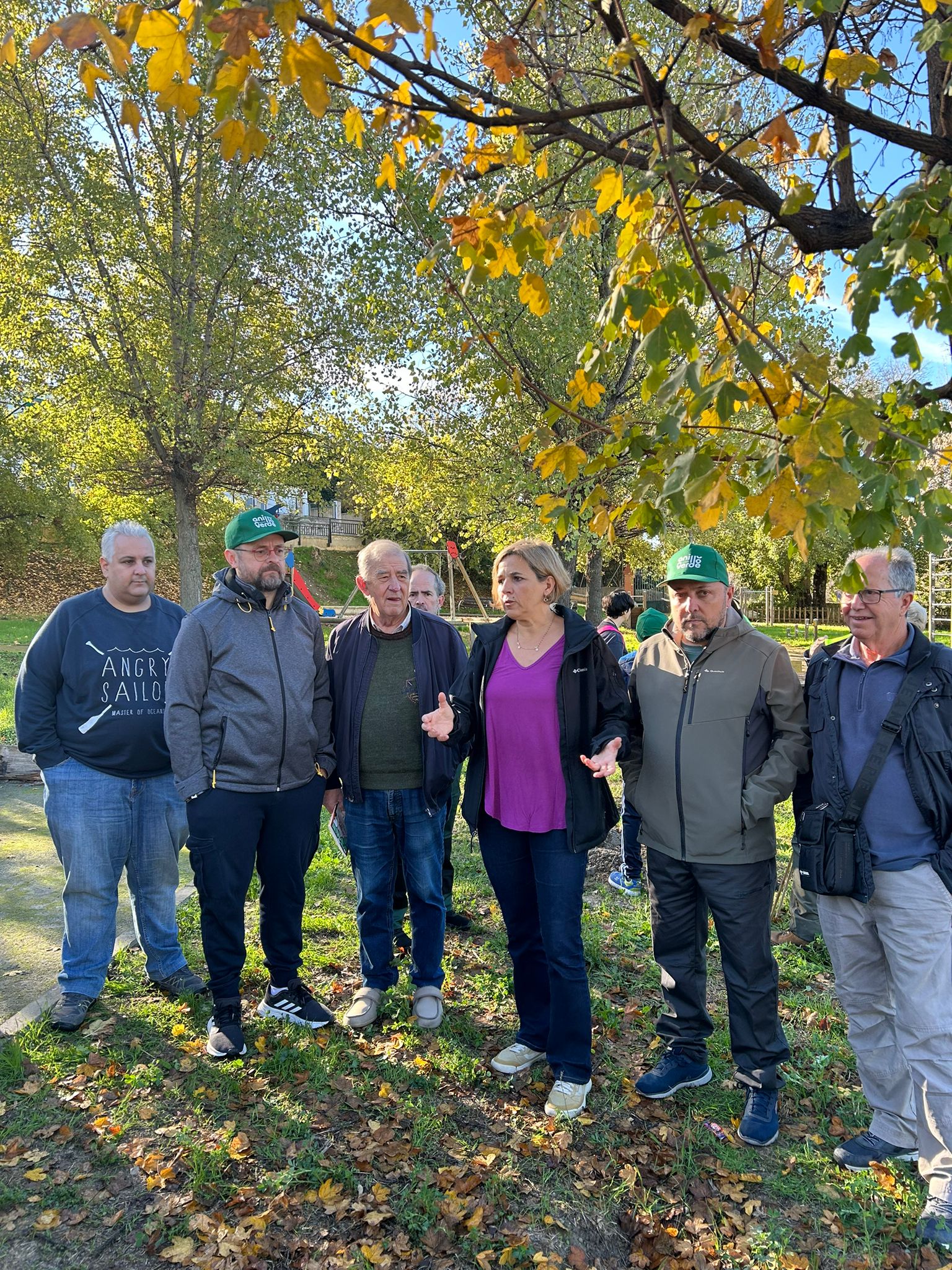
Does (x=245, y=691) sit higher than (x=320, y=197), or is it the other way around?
(x=320, y=197)

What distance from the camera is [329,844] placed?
6715 millimetres

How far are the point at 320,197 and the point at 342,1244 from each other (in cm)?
1449

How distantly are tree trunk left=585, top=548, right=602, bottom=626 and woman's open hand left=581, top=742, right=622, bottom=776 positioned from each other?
14.6 m

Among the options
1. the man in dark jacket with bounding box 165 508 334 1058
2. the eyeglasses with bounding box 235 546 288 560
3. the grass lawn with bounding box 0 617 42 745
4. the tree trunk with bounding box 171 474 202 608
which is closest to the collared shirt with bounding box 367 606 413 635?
the man in dark jacket with bounding box 165 508 334 1058

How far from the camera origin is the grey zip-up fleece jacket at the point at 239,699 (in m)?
3.68

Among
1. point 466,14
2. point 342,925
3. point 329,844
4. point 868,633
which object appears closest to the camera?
point 868,633

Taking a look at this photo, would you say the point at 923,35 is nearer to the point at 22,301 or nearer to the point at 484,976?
the point at 484,976

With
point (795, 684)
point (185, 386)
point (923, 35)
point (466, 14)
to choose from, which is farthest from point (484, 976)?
point (185, 386)

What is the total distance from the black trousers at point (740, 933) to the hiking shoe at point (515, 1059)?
2.68 feet

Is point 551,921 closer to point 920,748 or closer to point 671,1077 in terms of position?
point 671,1077

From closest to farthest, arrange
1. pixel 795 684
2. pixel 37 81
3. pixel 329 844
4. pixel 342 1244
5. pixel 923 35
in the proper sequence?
pixel 923 35, pixel 342 1244, pixel 795 684, pixel 329 844, pixel 37 81

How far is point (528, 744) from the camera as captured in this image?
3.45 meters

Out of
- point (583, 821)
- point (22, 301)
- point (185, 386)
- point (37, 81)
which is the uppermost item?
point (37, 81)

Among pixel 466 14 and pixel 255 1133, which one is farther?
pixel 466 14
